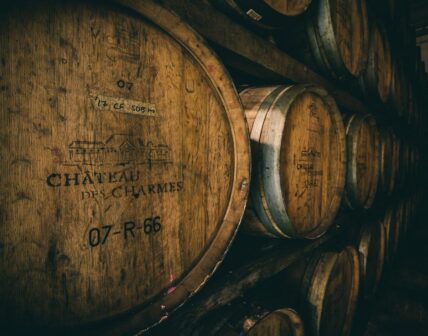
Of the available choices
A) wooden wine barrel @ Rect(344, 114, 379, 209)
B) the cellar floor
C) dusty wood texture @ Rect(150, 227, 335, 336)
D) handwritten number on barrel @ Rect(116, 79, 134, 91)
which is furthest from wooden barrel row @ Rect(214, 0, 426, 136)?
the cellar floor

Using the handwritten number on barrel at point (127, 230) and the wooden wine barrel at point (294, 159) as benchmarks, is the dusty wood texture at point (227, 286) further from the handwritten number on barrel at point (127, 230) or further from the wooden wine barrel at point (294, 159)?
the handwritten number on barrel at point (127, 230)

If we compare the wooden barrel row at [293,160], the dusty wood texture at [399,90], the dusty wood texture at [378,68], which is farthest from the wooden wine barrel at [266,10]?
the dusty wood texture at [399,90]

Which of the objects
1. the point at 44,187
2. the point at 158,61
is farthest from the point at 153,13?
A: the point at 44,187

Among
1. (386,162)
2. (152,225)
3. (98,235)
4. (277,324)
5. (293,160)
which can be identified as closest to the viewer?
(98,235)

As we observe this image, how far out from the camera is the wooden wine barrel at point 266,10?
4.00 ft

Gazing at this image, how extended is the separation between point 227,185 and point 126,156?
44 cm

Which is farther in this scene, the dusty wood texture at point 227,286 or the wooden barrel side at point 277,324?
the wooden barrel side at point 277,324

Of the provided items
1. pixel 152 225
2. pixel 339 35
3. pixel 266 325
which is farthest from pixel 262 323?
pixel 339 35

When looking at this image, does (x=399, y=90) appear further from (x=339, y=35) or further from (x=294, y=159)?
(x=294, y=159)

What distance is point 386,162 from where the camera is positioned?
3295 millimetres

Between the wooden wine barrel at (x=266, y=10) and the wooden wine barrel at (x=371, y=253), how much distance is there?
2.31 m

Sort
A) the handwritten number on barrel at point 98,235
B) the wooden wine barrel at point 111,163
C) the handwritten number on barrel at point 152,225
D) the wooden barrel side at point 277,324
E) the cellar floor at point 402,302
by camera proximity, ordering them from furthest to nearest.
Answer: the cellar floor at point 402,302
the wooden barrel side at point 277,324
the handwritten number on barrel at point 152,225
the handwritten number on barrel at point 98,235
the wooden wine barrel at point 111,163

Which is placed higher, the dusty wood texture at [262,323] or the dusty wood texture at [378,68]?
the dusty wood texture at [378,68]

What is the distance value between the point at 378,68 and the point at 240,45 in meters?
2.64
